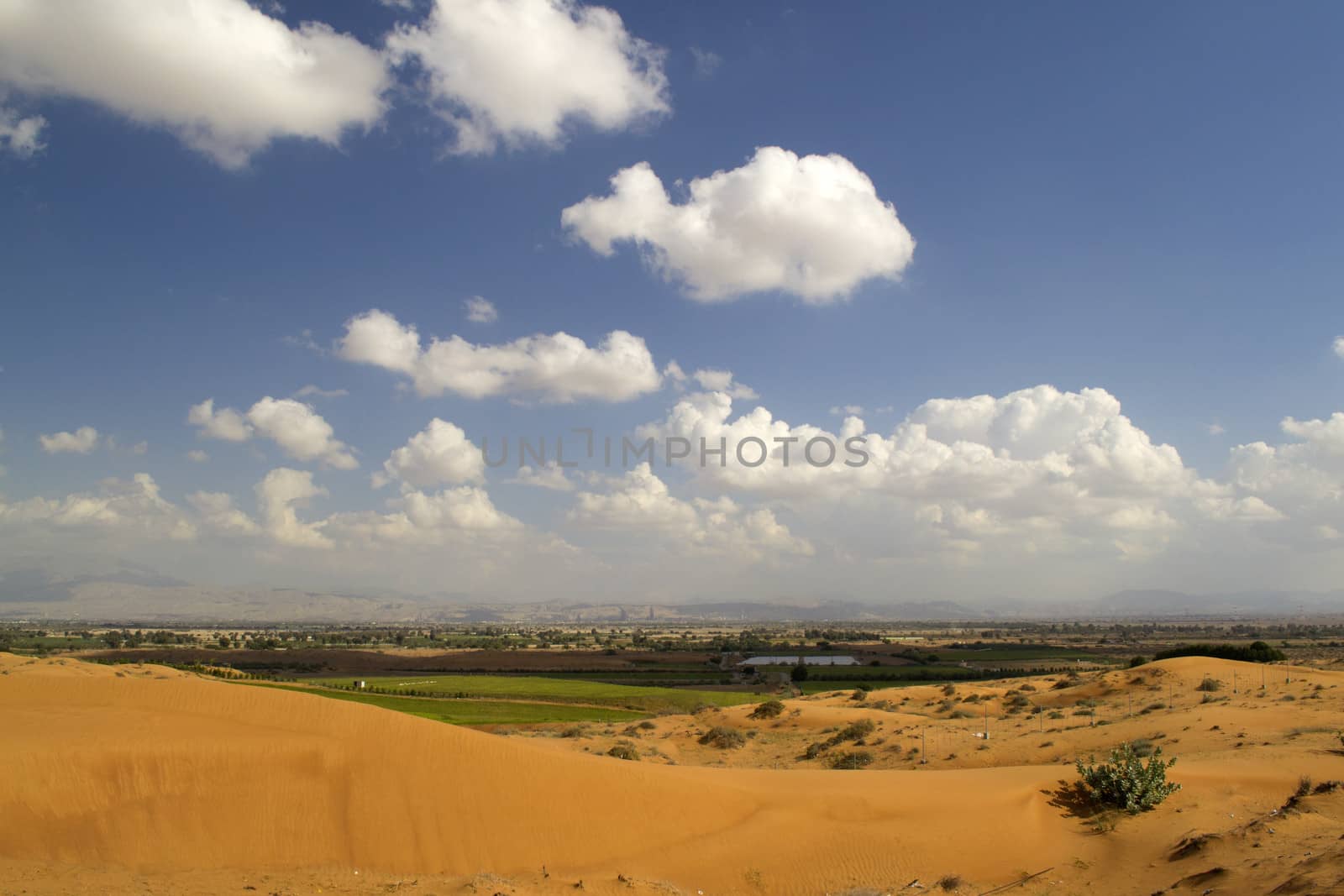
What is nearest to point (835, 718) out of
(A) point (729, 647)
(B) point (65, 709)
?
(B) point (65, 709)

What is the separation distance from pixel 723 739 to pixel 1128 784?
2420 centimetres

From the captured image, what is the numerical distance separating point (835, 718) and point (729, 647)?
4795 inches

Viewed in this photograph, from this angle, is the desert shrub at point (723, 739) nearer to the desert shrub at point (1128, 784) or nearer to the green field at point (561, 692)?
the green field at point (561, 692)

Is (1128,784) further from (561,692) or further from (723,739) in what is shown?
(561,692)

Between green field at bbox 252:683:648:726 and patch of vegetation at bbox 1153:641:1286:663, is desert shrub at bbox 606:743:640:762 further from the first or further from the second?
patch of vegetation at bbox 1153:641:1286:663

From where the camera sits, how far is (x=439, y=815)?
1739 centimetres

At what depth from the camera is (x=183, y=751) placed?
17438 millimetres

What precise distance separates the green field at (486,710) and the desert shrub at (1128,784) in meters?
40.1

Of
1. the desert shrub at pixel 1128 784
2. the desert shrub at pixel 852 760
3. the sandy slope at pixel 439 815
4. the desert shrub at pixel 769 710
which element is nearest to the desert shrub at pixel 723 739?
the desert shrub at pixel 769 710

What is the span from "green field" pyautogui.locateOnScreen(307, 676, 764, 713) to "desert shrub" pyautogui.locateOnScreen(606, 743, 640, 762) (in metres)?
28.8

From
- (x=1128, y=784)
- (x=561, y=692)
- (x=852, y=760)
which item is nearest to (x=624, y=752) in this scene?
(x=852, y=760)

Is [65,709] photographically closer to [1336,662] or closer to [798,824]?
[798,824]

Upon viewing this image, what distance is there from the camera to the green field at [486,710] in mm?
56250

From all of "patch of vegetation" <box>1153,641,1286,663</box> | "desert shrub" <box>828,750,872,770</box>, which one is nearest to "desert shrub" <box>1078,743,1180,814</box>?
"desert shrub" <box>828,750,872,770</box>
